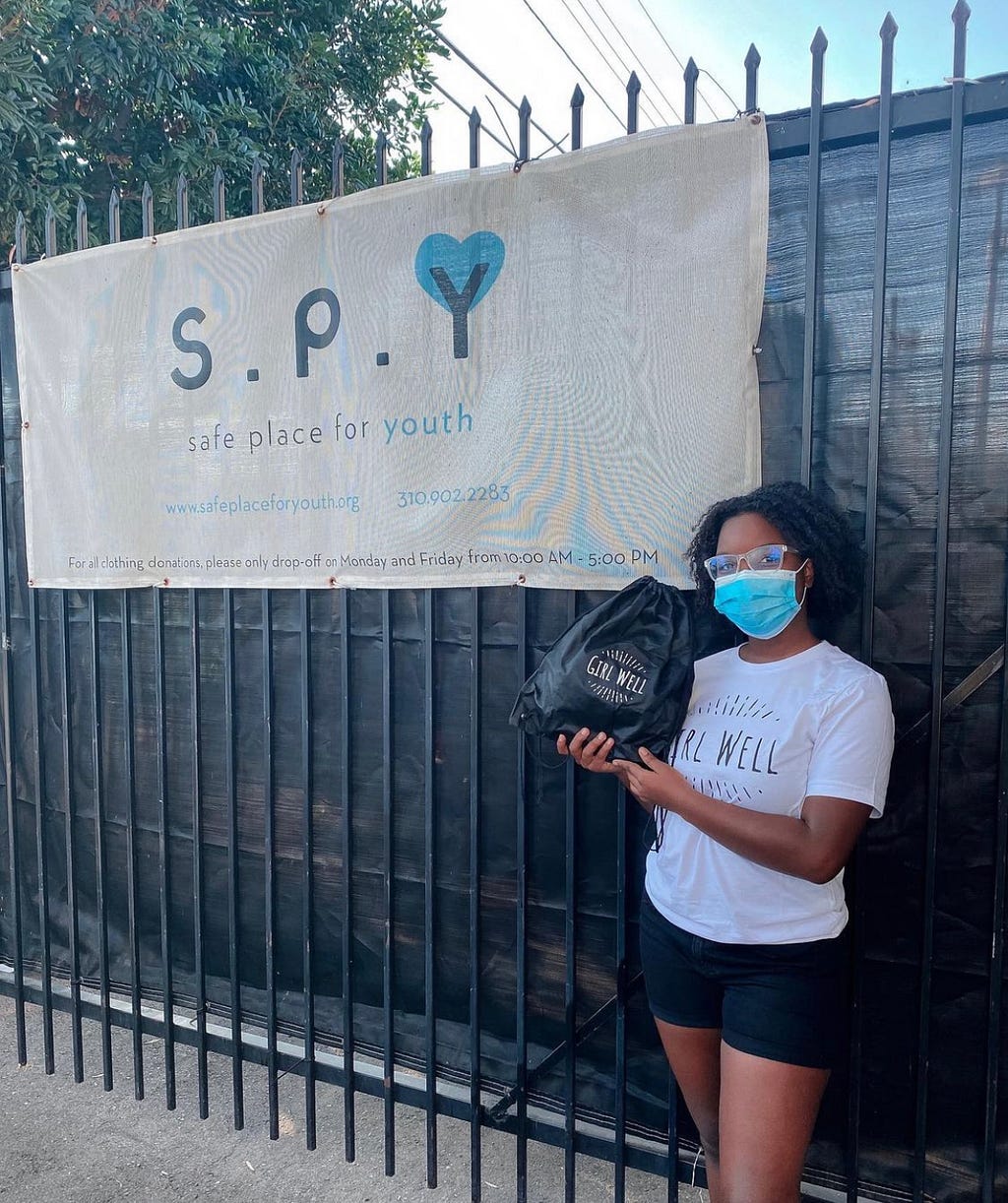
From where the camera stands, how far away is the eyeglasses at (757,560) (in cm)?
199

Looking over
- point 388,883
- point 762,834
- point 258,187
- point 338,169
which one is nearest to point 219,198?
point 258,187

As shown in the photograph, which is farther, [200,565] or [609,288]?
[200,565]

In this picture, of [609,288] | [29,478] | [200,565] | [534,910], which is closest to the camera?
[609,288]

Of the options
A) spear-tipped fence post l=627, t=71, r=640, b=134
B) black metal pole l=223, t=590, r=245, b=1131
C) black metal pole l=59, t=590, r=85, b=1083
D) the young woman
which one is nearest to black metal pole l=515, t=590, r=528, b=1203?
the young woman

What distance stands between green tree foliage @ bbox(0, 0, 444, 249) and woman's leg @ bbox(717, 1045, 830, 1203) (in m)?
6.18

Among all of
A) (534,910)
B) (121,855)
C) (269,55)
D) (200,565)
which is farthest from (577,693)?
(269,55)

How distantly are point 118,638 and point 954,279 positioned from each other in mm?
2929

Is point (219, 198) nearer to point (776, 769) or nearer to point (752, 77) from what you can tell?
point (752, 77)

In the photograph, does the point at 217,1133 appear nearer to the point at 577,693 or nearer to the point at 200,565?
the point at 200,565

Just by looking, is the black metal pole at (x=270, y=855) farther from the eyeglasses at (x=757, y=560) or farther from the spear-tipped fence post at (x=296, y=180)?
the eyeglasses at (x=757, y=560)

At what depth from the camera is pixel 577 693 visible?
2.00 metres

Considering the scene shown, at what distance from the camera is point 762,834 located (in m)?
1.78

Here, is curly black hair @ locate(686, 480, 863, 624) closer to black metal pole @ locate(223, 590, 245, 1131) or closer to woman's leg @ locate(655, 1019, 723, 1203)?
woman's leg @ locate(655, 1019, 723, 1203)

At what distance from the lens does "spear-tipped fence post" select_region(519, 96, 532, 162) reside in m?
2.45
